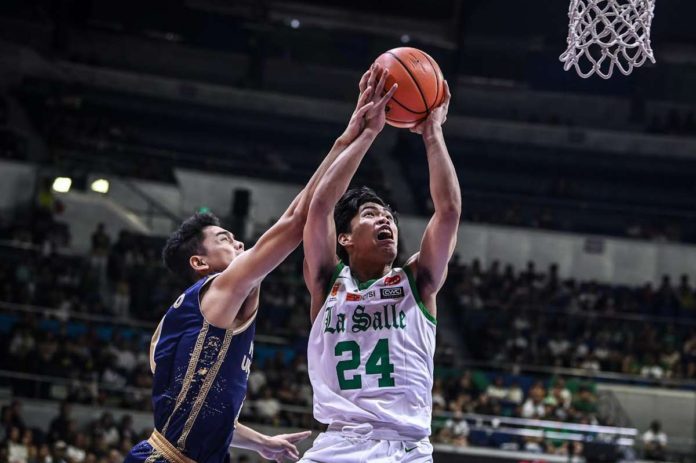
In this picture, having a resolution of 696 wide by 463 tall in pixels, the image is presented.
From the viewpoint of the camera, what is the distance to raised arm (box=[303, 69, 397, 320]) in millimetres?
4203

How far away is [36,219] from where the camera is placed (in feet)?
60.1

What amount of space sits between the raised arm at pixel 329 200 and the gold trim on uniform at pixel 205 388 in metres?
0.40

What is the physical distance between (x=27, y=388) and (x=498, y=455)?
6.57m

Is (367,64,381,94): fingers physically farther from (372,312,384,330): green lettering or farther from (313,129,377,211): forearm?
(372,312,384,330): green lettering

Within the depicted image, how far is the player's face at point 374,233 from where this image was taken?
4.37m

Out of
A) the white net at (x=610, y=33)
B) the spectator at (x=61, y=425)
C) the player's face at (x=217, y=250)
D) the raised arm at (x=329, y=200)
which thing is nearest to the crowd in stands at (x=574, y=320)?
the spectator at (x=61, y=425)

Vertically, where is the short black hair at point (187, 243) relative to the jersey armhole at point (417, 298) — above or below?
above

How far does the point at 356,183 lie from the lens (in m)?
22.0

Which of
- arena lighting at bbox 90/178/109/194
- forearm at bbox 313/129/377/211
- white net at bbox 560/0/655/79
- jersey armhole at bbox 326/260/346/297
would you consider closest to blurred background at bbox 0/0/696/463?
arena lighting at bbox 90/178/109/194

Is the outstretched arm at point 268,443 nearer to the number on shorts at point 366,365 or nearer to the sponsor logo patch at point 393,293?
the number on shorts at point 366,365

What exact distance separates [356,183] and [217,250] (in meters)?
17.2

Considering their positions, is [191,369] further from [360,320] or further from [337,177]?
[337,177]

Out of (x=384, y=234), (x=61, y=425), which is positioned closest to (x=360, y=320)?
(x=384, y=234)

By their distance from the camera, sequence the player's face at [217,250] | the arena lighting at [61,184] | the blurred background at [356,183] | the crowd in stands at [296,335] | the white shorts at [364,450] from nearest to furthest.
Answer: the white shorts at [364,450], the player's face at [217,250], the crowd in stands at [296,335], the blurred background at [356,183], the arena lighting at [61,184]
